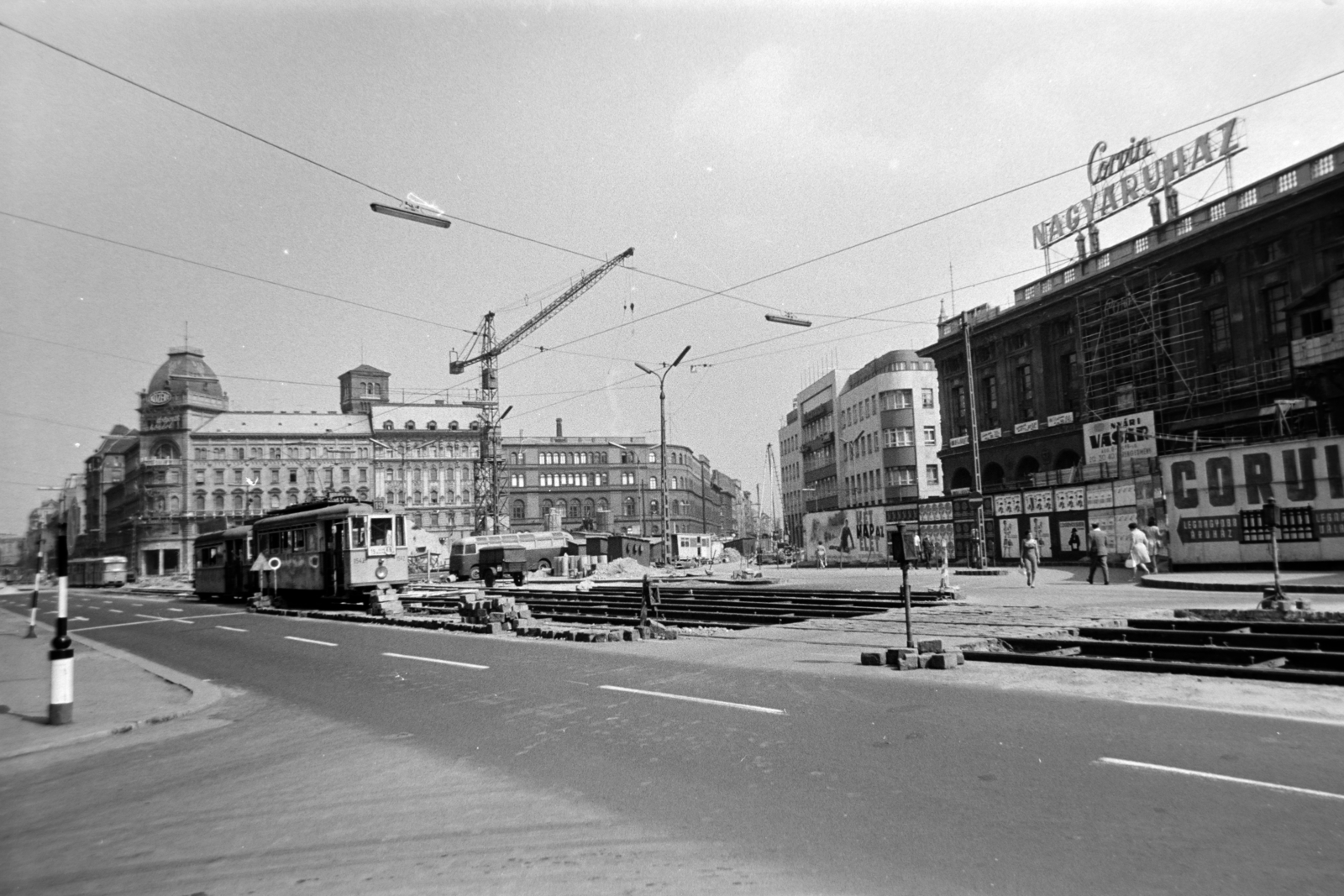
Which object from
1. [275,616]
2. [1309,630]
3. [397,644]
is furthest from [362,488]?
[1309,630]

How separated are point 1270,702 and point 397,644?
13675 millimetres

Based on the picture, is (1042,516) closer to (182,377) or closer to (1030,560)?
(1030,560)

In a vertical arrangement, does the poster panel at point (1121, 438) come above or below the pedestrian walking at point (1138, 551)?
above

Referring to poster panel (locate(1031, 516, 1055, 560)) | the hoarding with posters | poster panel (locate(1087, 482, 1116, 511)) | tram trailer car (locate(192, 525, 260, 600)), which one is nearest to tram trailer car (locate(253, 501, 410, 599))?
tram trailer car (locate(192, 525, 260, 600))

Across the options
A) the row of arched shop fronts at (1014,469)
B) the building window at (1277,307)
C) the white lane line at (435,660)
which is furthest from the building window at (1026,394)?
the white lane line at (435,660)

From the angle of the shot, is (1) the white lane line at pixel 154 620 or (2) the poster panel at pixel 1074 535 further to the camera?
(2) the poster panel at pixel 1074 535

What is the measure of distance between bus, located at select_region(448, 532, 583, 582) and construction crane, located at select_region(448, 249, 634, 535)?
878 inches

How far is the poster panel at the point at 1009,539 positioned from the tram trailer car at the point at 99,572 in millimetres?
66943

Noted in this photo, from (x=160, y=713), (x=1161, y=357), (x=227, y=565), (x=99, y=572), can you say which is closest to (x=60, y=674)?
(x=160, y=713)

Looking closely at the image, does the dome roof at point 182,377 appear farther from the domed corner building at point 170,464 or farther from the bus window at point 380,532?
the bus window at point 380,532

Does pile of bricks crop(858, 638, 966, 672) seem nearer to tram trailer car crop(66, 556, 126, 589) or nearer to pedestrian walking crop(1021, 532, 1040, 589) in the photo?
pedestrian walking crop(1021, 532, 1040, 589)

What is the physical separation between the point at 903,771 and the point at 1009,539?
38.4 m

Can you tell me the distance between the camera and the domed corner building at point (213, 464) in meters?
92.2

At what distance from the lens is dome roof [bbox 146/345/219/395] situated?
85.8m
